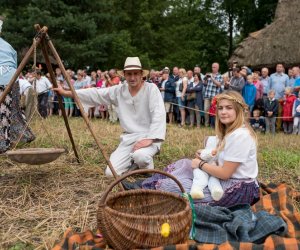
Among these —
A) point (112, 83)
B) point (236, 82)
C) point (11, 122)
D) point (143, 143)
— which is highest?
point (236, 82)

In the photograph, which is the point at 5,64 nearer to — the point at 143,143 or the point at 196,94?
the point at 143,143

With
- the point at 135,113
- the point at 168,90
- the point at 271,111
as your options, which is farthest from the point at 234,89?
the point at 135,113

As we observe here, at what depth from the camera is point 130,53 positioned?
2100cm

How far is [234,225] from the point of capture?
3.18m

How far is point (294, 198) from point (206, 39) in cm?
2223

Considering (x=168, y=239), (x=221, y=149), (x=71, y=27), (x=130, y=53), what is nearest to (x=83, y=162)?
(x=221, y=149)

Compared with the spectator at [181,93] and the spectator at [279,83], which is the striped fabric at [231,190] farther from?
the spectator at [181,93]

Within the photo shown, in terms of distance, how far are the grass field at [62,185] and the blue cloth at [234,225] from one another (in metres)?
0.86

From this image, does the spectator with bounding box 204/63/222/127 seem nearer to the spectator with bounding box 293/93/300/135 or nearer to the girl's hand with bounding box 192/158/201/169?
the spectator with bounding box 293/93/300/135

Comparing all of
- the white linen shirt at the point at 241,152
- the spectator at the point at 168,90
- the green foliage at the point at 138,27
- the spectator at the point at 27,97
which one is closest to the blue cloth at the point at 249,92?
the spectator at the point at 168,90

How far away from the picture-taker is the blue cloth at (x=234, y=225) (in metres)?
3.12

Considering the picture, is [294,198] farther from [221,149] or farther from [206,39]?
[206,39]

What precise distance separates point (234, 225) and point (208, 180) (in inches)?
27.1

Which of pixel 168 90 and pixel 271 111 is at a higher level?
pixel 168 90
